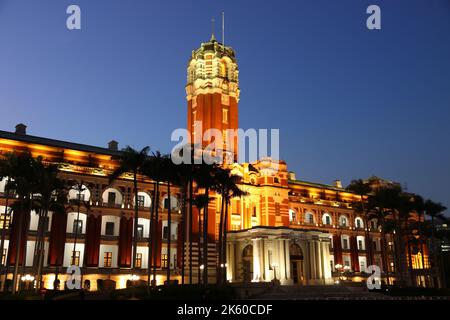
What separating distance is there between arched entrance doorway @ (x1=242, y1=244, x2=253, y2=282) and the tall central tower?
60.5ft

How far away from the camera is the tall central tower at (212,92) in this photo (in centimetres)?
8700

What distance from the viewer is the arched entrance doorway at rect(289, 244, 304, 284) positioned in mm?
74562

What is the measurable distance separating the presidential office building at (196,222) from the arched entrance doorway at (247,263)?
0.16 metres

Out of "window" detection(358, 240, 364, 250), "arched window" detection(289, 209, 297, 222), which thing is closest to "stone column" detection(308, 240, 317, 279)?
"arched window" detection(289, 209, 297, 222)

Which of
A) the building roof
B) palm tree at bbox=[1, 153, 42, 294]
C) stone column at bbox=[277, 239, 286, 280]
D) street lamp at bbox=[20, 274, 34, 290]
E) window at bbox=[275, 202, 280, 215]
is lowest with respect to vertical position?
street lamp at bbox=[20, 274, 34, 290]

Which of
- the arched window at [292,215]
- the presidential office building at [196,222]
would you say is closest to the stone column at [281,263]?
the presidential office building at [196,222]

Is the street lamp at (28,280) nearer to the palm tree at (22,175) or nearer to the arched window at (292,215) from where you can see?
the palm tree at (22,175)

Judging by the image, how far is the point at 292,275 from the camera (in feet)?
243

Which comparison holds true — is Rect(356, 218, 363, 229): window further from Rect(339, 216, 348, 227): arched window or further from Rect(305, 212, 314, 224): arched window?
Rect(305, 212, 314, 224): arched window
